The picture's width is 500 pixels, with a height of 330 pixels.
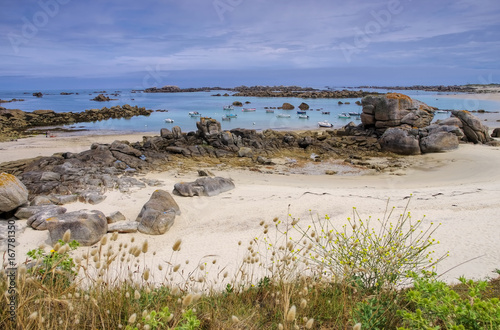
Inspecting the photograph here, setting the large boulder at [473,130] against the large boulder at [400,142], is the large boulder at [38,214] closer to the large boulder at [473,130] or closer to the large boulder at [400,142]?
the large boulder at [400,142]

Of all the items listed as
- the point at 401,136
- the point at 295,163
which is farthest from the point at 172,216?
the point at 401,136

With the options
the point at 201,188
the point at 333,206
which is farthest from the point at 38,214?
the point at 333,206

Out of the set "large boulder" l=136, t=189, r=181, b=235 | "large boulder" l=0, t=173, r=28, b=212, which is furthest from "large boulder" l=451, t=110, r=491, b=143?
"large boulder" l=0, t=173, r=28, b=212

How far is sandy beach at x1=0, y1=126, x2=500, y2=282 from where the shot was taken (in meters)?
7.37

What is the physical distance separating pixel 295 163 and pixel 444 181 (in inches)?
283

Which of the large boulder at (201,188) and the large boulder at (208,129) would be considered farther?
the large boulder at (208,129)

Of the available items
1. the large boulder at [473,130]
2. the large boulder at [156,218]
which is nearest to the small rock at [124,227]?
the large boulder at [156,218]

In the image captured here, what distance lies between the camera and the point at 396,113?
23.1 m

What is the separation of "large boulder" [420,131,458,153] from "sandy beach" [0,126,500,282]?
1.65 metres

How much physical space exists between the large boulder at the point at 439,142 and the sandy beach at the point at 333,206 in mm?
1645

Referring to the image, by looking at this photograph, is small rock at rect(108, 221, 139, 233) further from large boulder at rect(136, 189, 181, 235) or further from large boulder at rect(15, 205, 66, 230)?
large boulder at rect(15, 205, 66, 230)

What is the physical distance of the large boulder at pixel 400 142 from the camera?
65.5 ft

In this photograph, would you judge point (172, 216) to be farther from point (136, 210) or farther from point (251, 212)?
point (251, 212)

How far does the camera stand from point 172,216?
9.02 m
